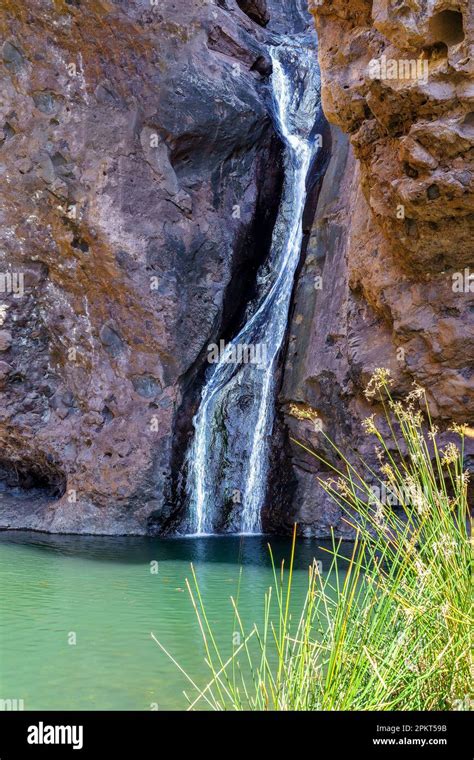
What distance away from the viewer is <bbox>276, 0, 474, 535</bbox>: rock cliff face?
21.5ft

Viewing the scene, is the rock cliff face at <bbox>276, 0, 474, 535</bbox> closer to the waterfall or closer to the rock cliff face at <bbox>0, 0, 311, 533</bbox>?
the waterfall

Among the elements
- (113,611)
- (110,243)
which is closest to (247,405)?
(110,243)

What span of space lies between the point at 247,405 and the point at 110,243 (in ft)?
9.08

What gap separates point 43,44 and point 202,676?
9013 millimetres

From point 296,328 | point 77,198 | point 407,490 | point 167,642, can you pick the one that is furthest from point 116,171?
point 407,490

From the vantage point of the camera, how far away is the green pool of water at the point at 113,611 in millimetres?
4254

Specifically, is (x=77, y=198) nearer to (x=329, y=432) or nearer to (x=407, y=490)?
(x=329, y=432)

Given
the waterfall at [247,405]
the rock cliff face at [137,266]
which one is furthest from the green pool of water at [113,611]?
the rock cliff face at [137,266]

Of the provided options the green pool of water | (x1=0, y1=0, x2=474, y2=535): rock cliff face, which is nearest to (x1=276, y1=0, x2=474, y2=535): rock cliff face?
(x1=0, y1=0, x2=474, y2=535): rock cliff face

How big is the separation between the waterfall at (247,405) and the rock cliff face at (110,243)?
1.07 feet

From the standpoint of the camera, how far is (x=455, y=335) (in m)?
8.44

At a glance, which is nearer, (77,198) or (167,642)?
(167,642)

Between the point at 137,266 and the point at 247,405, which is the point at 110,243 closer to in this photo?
the point at 137,266
